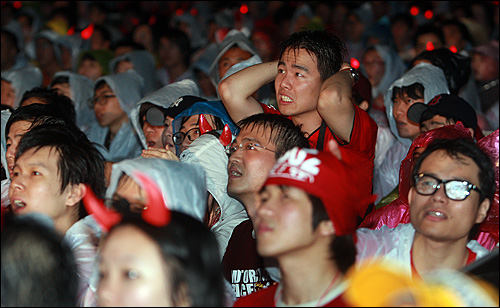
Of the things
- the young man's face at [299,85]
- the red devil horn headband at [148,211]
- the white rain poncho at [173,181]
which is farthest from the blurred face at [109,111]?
the red devil horn headband at [148,211]

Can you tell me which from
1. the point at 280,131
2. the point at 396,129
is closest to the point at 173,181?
the point at 280,131

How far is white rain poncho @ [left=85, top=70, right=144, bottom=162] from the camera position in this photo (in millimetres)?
4961

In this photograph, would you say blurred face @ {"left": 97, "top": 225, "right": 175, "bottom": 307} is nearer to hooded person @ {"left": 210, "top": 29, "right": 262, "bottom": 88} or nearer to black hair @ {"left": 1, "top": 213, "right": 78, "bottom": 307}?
black hair @ {"left": 1, "top": 213, "right": 78, "bottom": 307}

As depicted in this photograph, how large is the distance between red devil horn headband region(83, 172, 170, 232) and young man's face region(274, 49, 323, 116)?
1.16 m

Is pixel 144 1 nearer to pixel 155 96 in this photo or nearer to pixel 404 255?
pixel 155 96

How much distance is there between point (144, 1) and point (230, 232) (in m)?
7.66

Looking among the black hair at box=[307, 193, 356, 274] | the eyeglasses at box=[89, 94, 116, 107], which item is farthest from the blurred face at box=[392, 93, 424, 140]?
the eyeglasses at box=[89, 94, 116, 107]

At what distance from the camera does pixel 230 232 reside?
3.15 metres

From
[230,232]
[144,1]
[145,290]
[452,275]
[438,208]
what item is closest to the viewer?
[145,290]

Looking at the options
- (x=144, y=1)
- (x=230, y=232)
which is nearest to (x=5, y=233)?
(x=230, y=232)

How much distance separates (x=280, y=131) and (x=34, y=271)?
1377 mm

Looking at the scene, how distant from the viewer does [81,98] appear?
568cm

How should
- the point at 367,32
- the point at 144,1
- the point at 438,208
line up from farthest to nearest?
the point at 144,1 < the point at 367,32 < the point at 438,208

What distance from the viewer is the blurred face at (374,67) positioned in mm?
5961
